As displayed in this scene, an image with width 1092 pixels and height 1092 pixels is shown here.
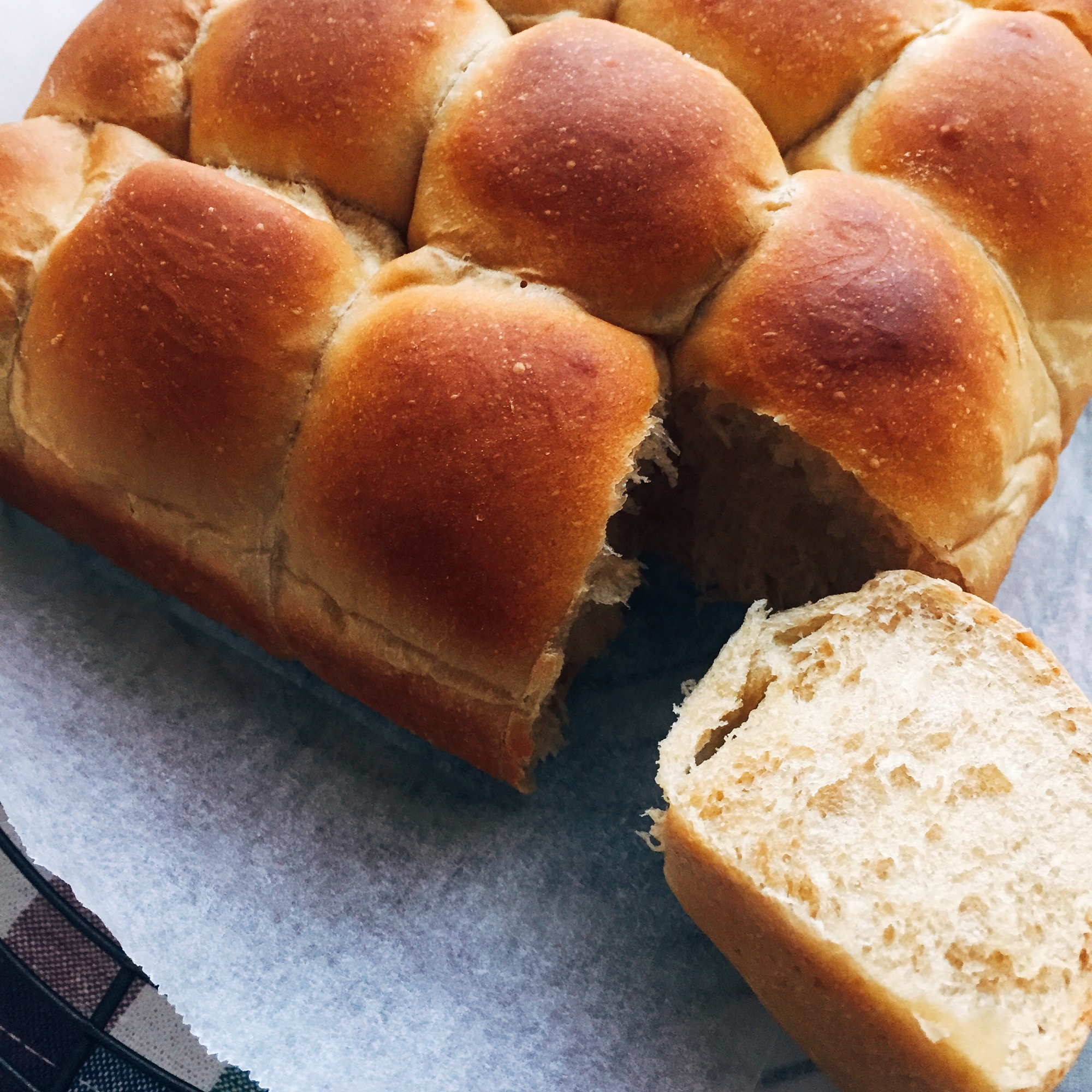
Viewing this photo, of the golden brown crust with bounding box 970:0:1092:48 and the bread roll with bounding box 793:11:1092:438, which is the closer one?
the bread roll with bounding box 793:11:1092:438

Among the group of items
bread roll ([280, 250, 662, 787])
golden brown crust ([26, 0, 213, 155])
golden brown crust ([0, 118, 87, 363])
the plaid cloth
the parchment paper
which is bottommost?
the plaid cloth

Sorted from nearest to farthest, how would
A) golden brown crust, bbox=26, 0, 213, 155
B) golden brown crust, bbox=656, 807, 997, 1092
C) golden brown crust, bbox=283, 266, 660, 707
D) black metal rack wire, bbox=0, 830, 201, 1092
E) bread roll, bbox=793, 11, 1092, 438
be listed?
1. golden brown crust, bbox=656, 807, 997, 1092
2. golden brown crust, bbox=283, 266, 660, 707
3. bread roll, bbox=793, 11, 1092, 438
4. black metal rack wire, bbox=0, 830, 201, 1092
5. golden brown crust, bbox=26, 0, 213, 155

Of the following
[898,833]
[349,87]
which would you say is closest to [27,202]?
[349,87]

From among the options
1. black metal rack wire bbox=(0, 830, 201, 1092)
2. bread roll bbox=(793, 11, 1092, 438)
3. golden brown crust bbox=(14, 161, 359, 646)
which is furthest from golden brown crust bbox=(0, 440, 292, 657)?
bread roll bbox=(793, 11, 1092, 438)

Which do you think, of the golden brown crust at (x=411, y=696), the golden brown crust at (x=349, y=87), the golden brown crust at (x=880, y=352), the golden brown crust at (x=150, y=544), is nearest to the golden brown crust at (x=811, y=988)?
the golden brown crust at (x=411, y=696)

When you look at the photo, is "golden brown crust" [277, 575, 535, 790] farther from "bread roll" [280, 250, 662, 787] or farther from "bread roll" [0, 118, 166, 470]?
"bread roll" [0, 118, 166, 470]

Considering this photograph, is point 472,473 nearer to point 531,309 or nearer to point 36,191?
point 531,309

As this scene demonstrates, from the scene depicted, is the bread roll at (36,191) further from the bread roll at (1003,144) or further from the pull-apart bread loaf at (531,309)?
the bread roll at (1003,144)

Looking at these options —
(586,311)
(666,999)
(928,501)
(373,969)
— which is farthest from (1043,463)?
(373,969)
